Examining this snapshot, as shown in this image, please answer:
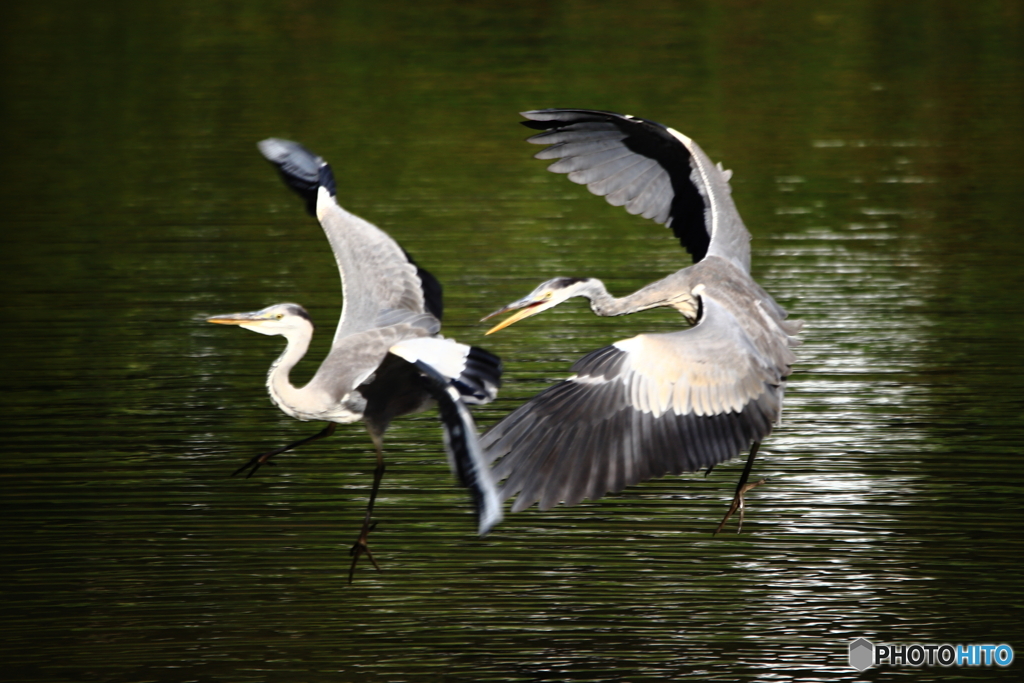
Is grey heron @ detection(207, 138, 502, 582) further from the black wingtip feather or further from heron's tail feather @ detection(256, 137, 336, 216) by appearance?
the black wingtip feather

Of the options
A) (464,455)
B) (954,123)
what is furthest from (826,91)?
(464,455)

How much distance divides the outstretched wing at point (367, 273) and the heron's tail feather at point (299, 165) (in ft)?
0.41

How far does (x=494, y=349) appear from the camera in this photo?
11.4 meters

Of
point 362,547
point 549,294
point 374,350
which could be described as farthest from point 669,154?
point 362,547

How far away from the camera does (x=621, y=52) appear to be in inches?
1003

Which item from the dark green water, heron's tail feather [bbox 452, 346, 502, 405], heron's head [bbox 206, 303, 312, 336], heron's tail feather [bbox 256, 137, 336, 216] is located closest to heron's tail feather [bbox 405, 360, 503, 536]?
heron's tail feather [bbox 452, 346, 502, 405]

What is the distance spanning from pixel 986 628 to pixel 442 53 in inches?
809

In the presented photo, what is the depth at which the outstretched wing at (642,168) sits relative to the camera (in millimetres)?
8812

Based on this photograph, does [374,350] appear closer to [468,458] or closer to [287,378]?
[287,378]

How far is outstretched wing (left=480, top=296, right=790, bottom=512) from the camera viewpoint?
668cm

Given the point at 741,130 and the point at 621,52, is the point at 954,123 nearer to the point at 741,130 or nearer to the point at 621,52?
the point at 741,130

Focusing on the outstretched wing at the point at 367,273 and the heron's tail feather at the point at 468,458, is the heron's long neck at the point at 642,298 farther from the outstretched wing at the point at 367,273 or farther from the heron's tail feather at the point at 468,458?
the heron's tail feather at the point at 468,458

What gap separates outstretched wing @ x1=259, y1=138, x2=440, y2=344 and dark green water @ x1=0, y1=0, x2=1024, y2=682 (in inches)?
38.6

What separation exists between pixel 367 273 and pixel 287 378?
40.5 inches
